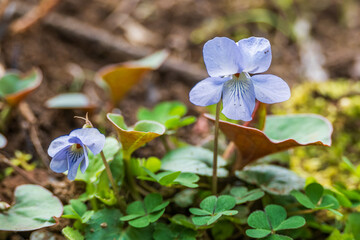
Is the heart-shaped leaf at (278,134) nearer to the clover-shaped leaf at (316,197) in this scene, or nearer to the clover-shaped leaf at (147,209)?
the clover-shaped leaf at (316,197)

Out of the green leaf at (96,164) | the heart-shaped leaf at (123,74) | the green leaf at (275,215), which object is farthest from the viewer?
the heart-shaped leaf at (123,74)

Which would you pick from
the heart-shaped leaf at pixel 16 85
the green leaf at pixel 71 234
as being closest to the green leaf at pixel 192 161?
the green leaf at pixel 71 234

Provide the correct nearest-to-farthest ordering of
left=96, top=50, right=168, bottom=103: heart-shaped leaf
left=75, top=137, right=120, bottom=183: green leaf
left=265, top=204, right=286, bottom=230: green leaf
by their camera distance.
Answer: left=265, top=204, right=286, bottom=230: green leaf, left=75, top=137, right=120, bottom=183: green leaf, left=96, top=50, right=168, bottom=103: heart-shaped leaf

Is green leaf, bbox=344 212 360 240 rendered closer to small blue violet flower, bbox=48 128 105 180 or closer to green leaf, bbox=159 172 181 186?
green leaf, bbox=159 172 181 186

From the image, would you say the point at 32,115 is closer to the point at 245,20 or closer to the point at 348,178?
the point at 348,178

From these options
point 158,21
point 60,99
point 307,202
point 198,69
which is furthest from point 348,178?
point 158,21

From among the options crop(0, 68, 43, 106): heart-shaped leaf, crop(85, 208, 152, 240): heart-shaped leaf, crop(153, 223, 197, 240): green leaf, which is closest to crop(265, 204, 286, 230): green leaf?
crop(153, 223, 197, 240): green leaf

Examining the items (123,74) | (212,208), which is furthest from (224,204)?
(123,74)
